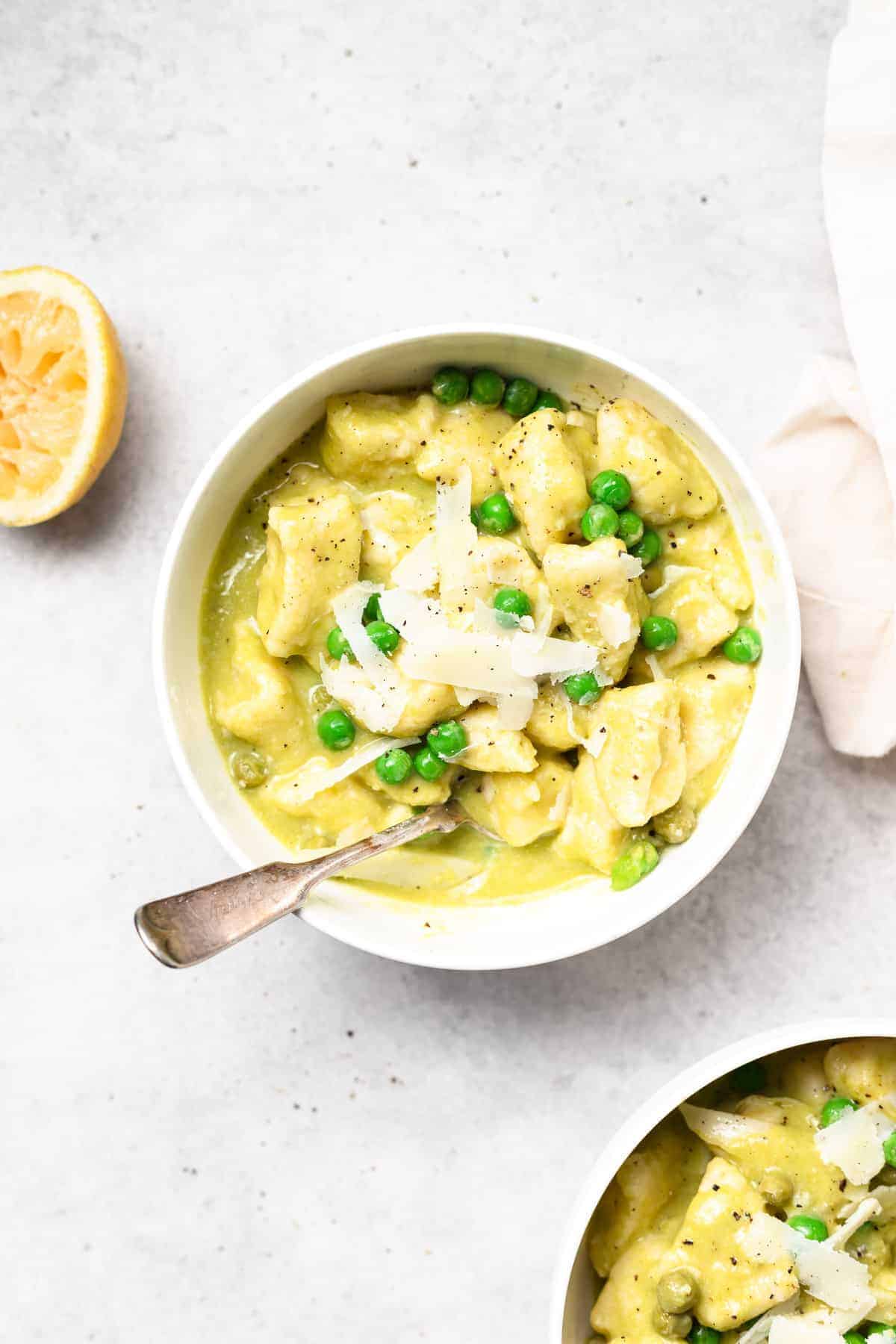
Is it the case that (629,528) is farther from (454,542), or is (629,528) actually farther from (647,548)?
(454,542)

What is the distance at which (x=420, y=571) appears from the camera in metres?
2.95

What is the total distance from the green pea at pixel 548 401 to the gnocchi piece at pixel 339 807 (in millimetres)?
1009

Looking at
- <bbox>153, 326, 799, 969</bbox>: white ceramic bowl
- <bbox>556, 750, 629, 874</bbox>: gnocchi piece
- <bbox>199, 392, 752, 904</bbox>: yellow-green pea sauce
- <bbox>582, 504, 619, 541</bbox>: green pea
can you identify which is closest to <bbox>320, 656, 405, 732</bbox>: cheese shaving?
<bbox>199, 392, 752, 904</bbox>: yellow-green pea sauce

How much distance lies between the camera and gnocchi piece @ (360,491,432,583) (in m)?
3.05

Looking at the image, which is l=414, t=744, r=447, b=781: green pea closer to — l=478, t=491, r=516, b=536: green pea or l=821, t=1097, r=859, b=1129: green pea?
l=478, t=491, r=516, b=536: green pea

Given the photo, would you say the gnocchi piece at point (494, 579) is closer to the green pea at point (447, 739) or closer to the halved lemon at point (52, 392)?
the green pea at point (447, 739)

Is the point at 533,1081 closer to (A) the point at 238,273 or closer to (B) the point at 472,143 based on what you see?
(A) the point at 238,273

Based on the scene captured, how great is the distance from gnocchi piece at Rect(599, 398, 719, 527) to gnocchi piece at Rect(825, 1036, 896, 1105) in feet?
4.28

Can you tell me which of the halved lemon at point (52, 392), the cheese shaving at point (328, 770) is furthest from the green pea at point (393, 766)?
the halved lemon at point (52, 392)

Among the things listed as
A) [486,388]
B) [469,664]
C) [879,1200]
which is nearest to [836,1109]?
[879,1200]

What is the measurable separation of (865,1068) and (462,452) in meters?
1.72

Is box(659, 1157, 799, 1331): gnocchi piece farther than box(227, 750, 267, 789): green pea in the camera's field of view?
No

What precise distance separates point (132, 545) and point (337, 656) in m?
0.78

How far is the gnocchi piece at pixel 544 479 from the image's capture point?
9.60 feet
